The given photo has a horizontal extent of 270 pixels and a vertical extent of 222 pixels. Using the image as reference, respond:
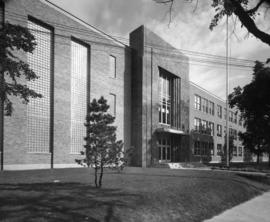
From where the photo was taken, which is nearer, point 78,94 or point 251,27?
point 251,27

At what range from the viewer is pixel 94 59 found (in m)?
31.3

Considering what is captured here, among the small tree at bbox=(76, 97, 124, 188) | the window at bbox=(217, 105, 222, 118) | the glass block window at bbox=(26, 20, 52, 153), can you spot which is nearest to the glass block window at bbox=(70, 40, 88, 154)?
the glass block window at bbox=(26, 20, 52, 153)

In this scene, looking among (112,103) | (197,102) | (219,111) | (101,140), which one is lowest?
(101,140)

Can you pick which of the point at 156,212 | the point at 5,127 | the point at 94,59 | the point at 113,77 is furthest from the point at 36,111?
the point at 156,212

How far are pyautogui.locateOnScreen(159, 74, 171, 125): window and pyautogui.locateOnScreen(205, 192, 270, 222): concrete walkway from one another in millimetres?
26458

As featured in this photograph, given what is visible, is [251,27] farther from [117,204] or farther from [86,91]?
[86,91]

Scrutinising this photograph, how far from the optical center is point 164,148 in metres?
41.0

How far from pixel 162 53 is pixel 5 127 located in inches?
878

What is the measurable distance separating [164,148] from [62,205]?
106 ft

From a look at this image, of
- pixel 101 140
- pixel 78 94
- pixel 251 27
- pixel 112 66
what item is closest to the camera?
pixel 251 27

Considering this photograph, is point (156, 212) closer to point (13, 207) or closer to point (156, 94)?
point (13, 207)

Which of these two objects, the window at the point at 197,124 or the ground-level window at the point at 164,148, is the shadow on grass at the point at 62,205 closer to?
the ground-level window at the point at 164,148

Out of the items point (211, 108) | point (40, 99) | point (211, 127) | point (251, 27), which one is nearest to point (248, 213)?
point (251, 27)

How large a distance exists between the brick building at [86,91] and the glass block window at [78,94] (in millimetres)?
87
